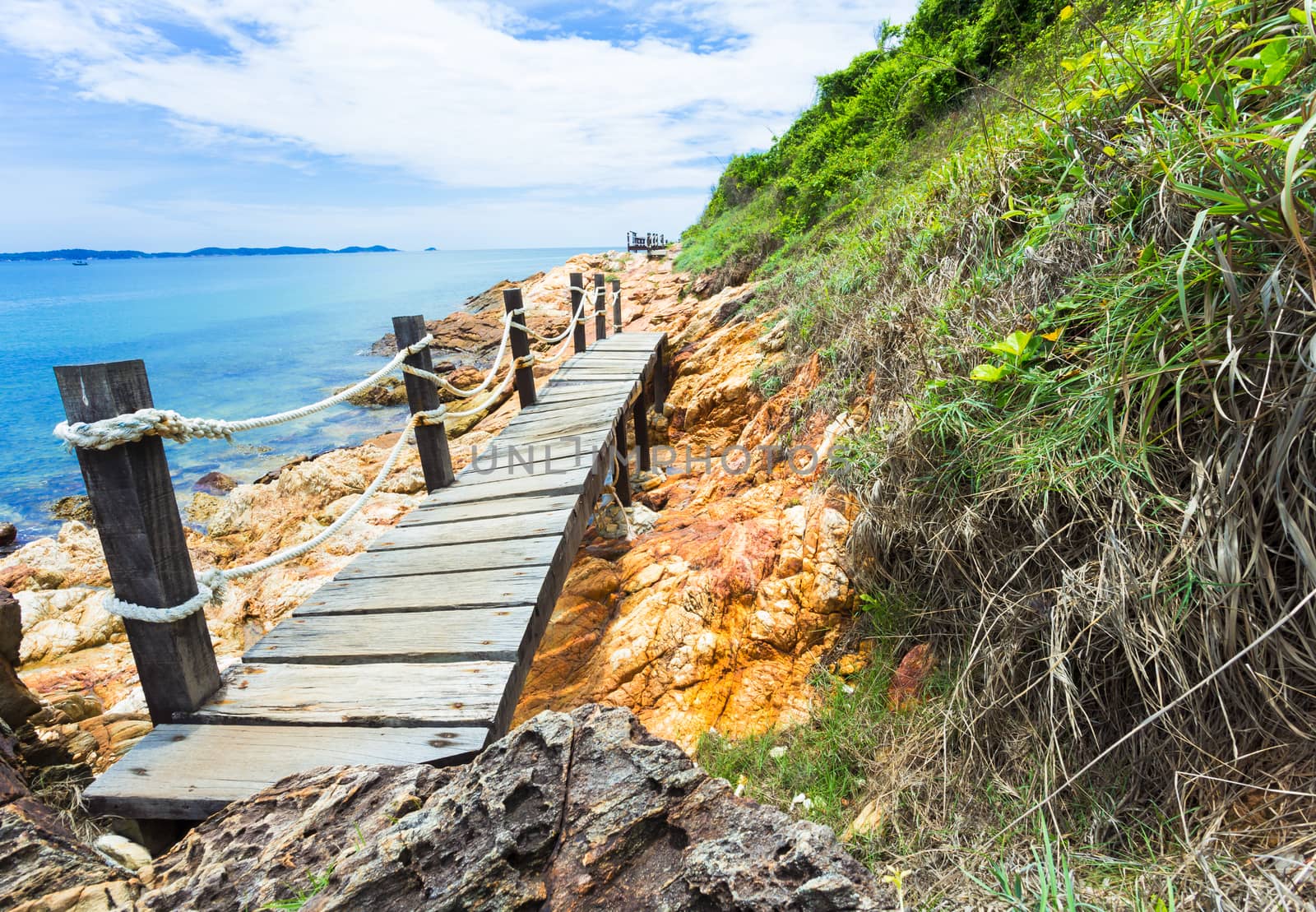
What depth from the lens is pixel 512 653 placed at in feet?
7.50

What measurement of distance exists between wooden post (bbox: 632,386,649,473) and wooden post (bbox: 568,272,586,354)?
1.22 metres

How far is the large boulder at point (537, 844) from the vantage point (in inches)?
41.4

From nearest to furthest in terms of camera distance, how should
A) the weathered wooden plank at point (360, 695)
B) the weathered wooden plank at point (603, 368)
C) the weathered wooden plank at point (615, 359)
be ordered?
the weathered wooden plank at point (360, 695) < the weathered wooden plank at point (603, 368) < the weathered wooden plank at point (615, 359)

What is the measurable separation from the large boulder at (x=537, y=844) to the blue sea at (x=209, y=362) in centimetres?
188

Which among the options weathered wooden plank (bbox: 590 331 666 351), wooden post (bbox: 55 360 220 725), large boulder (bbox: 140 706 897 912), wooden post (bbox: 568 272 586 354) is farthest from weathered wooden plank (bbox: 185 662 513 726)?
weathered wooden plank (bbox: 590 331 666 351)

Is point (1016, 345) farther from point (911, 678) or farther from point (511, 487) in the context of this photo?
point (511, 487)

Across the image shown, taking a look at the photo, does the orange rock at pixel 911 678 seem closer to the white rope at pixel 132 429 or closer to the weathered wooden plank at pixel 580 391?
the white rope at pixel 132 429

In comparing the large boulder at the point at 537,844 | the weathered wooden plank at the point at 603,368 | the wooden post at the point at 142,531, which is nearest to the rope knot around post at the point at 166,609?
the wooden post at the point at 142,531

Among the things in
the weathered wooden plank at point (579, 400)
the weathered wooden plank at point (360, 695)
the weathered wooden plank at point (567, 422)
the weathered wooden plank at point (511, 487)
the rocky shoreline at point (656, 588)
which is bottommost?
the rocky shoreline at point (656, 588)

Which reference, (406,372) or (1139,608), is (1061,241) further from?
(406,372)

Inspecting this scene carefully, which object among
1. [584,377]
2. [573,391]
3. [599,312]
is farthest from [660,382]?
[573,391]

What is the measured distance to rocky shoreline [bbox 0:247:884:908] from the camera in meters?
2.83

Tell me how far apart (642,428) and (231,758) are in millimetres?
5939

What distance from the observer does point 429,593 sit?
109 inches
